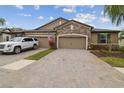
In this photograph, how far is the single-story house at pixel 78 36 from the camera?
72.6 feet

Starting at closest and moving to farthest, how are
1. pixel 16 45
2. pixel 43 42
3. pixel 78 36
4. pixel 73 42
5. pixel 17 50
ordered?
pixel 16 45, pixel 17 50, pixel 78 36, pixel 73 42, pixel 43 42

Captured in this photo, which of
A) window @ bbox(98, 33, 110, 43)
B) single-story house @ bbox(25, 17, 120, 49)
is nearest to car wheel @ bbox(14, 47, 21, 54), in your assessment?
single-story house @ bbox(25, 17, 120, 49)

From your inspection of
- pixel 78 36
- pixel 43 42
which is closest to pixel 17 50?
pixel 43 42

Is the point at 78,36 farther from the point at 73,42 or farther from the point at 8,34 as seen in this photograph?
the point at 8,34

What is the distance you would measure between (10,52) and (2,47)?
98cm

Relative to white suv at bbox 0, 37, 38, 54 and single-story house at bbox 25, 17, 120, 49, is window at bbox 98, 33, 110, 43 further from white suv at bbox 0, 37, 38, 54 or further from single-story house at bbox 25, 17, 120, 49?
white suv at bbox 0, 37, 38, 54

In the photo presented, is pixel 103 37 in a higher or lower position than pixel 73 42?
higher

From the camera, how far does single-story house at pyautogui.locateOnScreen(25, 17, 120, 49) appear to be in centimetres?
2214

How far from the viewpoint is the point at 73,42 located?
22734 millimetres

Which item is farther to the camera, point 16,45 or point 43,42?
point 43,42

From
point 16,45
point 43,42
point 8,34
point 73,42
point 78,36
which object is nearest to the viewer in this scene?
point 16,45

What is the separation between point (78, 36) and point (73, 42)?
1.27 metres

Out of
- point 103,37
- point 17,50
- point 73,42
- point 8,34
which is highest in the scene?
point 8,34

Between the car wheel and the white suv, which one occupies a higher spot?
the white suv
